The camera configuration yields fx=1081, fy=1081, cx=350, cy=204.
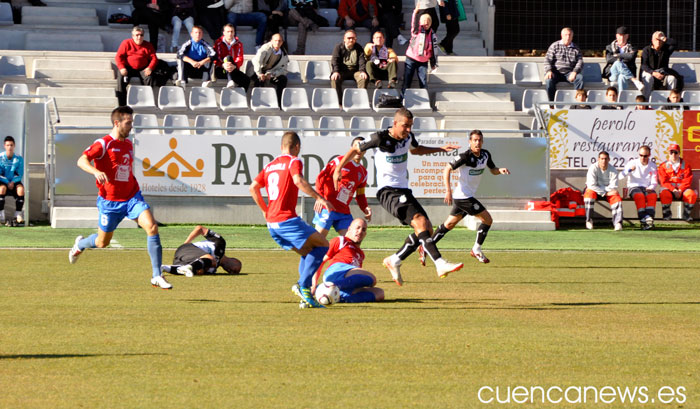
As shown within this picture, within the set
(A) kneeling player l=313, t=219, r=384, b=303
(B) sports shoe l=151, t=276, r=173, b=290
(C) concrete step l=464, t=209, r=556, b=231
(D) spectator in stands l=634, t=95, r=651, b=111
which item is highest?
(D) spectator in stands l=634, t=95, r=651, b=111

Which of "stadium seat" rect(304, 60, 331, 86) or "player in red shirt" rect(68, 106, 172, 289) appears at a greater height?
"stadium seat" rect(304, 60, 331, 86)

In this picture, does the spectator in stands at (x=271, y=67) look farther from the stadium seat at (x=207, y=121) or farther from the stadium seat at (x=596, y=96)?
the stadium seat at (x=596, y=96)

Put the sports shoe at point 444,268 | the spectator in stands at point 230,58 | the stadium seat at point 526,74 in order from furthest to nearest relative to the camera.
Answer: the stadium seat at point 526,74, the spectator in stands at point 230,58, the sports shoe at point 444,268

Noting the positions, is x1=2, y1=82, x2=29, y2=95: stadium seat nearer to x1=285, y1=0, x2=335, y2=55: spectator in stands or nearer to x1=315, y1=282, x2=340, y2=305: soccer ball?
x1=285, y1=0, x2=335, y2=55: spectator in stands

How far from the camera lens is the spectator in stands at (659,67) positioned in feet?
86.2

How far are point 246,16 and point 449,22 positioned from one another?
5.25 m

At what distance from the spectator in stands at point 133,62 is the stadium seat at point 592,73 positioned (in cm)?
1077

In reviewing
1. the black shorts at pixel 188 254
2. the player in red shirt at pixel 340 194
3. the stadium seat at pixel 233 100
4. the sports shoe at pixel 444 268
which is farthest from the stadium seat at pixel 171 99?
the sports shoe at pixel 444 268

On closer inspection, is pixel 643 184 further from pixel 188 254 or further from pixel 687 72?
pixel 188 254

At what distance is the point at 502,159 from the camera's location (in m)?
22.7

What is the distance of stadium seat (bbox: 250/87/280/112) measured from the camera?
82.4 ft

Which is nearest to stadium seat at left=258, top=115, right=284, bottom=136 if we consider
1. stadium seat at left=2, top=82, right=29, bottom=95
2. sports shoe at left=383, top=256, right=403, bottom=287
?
stadium seat at left=2, top=82, right=29, bottom=95

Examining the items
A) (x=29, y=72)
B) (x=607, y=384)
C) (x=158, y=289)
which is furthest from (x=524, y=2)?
(x=607, y=384)

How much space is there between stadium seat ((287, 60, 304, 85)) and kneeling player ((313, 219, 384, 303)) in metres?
15.8
